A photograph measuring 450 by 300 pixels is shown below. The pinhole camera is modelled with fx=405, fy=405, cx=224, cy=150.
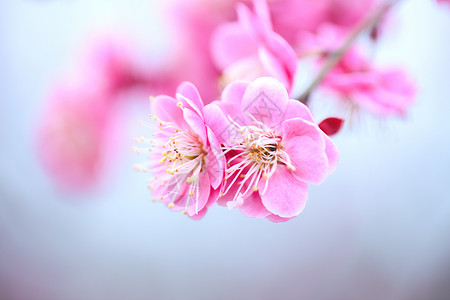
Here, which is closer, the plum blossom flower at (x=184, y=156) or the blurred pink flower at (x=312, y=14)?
the plum blossom flower at (x=184, y=156)

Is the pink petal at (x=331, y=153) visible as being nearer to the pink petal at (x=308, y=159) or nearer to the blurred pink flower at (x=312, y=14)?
the pink petal at (x=308, y=159)

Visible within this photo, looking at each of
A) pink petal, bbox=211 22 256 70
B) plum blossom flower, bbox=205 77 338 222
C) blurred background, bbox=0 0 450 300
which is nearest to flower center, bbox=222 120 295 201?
plum blossom flower, bbox=205 77 338 222

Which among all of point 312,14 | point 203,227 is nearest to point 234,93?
point 312,14

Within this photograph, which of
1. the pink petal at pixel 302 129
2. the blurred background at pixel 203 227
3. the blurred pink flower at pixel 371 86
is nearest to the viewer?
the pink petal at pixel 302 129

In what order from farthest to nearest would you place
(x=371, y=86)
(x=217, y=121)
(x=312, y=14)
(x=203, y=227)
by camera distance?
1. (x=203, y=227)
2. (x=312, y=14)
3. (x=371, y=86)
4. (x=217, y=121)

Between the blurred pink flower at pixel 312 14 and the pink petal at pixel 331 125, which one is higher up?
the blurred pink flower at pixel 312 14

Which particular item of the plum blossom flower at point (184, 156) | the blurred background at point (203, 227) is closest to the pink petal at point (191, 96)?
the plum blossom flower at point (184, 156)

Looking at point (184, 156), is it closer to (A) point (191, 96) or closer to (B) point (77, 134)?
(A) point (191, 96)
